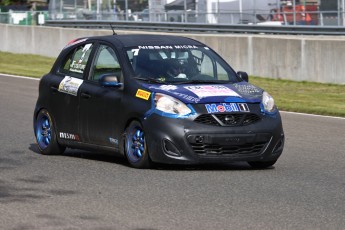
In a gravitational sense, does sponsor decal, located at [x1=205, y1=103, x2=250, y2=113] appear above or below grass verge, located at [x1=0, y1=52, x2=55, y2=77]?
above

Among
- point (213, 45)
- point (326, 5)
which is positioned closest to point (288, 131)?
point (213, 45)

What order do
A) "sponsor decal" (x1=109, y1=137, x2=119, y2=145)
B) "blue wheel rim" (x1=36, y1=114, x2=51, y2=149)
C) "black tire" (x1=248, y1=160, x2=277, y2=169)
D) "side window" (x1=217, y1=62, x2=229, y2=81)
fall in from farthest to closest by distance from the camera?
"blue wheel rim" (x1=36, y1=114, x2=51, y2=149) < "side window" (x1=217, y1=62, x2=229, y2=81) < "sponsor decal" (x1=109, y1=137, x2=119, y2=145) < "black tire" (x1=248, y1=160, x2=277, y2=169)

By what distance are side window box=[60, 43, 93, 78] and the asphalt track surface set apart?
3.33ft

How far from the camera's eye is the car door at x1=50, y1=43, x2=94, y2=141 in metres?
11.8

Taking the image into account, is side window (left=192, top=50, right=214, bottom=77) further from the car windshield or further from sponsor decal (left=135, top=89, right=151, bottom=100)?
sponsor decal (left=135, top=89, right=151, bottom=100)

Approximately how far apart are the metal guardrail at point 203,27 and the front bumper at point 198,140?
18595mm

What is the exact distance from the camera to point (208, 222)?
7.68m

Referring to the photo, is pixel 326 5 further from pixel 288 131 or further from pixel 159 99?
pixel 159 99

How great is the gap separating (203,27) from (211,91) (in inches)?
954

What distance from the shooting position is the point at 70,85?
1195cm

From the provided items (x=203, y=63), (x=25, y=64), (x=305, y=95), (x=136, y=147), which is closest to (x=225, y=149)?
(x=136, y=147)

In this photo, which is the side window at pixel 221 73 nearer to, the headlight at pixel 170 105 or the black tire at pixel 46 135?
the headlight at pixel 170 105

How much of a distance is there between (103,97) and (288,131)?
180 inches

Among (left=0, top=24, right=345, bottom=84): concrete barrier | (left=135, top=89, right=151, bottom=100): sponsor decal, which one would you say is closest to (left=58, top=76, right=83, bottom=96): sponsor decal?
(left=135, top=89, right=151, bottom=100): sponsor decal
